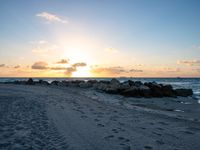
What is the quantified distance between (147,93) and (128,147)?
17.9 meters

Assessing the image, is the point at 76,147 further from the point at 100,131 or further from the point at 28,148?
the point at 100,131

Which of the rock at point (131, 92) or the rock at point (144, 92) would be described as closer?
the rock at point (144, 92)

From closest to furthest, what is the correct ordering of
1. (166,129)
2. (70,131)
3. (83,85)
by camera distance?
(70,131) → (166,129) → (83,85)

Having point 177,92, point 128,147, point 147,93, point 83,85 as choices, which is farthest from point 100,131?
point 83,85

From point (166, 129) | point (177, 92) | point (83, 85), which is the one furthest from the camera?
point (83, 85)

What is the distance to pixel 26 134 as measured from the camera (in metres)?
6.05

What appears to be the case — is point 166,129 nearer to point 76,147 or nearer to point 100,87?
point 76,147

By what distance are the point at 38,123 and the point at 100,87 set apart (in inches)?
866

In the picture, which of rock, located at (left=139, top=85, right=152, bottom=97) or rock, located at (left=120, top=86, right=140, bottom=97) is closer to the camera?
rock, located at (left=139, top=85, right=152, bottom=97)

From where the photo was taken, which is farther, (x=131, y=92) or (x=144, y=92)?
(x=131, y=92)

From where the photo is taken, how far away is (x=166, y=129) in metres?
7.36

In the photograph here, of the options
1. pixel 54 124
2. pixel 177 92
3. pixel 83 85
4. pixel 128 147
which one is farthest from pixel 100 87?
pixel 128 147

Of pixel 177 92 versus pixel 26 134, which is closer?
pixel 26 134

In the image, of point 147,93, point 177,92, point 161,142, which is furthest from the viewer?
point 177,92
